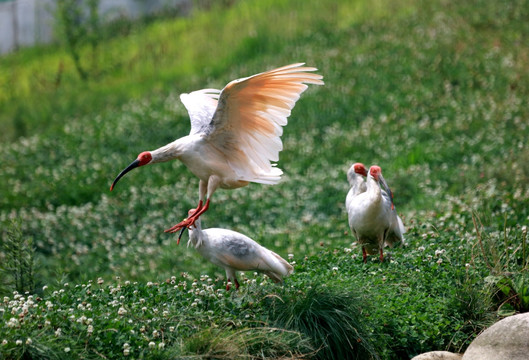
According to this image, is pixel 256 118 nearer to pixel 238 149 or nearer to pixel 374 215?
pixel 238 149

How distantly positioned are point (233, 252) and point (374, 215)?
4.72ft

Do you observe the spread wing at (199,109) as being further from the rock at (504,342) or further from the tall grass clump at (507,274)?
the rock at (504,342)

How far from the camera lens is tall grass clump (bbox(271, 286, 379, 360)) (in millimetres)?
5020

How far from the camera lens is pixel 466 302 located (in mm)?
5523

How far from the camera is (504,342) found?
479 cm

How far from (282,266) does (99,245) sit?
4.55 meters

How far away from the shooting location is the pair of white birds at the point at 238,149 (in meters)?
5.37

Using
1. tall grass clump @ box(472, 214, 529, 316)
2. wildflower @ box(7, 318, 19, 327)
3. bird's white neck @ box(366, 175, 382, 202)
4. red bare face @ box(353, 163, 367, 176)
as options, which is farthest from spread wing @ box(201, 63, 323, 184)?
wildflower @ box(7, 318, 19, 327)

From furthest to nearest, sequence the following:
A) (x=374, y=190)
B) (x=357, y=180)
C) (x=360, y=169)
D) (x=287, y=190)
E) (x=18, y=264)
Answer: (x=287, y=190) → (x=357, y=180) → (x=360, y=169) → (x=374, y=190) → (x=18, y=264)

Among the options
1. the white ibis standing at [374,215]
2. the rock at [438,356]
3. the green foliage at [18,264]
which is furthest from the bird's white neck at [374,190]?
the green foliage at [18,264]

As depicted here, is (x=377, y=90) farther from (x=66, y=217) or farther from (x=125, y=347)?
(x=125, y=347)

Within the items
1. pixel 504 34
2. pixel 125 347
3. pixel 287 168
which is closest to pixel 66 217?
pixel 287 168

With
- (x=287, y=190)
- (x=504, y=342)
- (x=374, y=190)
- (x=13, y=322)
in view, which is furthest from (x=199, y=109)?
(x=287, y=190)

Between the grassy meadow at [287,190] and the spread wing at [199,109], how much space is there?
4.06ft
